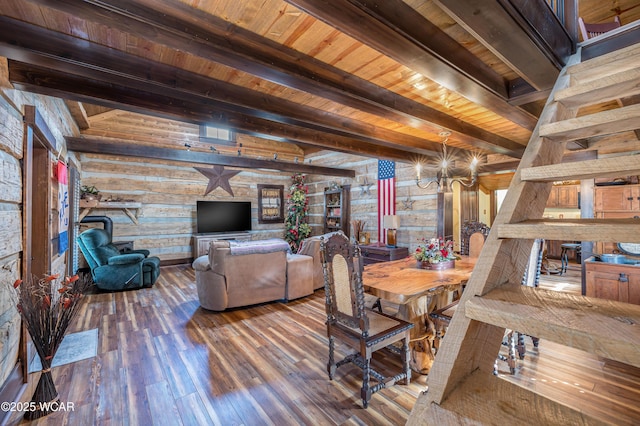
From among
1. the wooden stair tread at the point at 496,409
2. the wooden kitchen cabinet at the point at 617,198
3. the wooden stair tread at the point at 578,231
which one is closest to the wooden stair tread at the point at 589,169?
the wooden stair tread at the point at 578,231

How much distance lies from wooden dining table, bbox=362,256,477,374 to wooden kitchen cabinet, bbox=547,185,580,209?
685 cm

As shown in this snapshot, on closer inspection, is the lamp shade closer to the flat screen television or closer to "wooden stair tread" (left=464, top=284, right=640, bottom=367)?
the flat screen television

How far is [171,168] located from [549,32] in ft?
24.7

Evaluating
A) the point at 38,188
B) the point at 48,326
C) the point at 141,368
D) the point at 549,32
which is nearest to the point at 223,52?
the point at 549,32

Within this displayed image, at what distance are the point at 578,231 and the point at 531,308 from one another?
0.77 feet

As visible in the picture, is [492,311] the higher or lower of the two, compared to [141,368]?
higher

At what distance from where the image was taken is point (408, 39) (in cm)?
151

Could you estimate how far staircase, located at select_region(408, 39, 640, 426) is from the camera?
651 millimetres

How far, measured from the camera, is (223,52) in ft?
5.47

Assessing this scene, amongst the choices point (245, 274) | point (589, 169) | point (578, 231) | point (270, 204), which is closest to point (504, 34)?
point (589, 169)

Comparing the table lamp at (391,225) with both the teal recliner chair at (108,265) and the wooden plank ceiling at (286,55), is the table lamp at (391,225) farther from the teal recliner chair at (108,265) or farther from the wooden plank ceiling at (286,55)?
the teal recliner chair at (108,265)

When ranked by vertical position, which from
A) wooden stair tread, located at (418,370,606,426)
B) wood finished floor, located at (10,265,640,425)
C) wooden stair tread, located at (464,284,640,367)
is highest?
wooden stair tread, located at (464,284,640,367)

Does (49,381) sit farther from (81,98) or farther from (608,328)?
(608,328)

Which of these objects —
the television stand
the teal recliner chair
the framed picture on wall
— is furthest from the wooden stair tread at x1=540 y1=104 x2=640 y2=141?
the framed picture on wall
